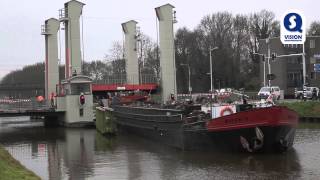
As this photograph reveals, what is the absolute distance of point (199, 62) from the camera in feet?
333

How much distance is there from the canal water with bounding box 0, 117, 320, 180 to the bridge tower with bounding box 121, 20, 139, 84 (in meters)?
23.7

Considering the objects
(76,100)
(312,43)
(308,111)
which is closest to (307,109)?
(308,111)

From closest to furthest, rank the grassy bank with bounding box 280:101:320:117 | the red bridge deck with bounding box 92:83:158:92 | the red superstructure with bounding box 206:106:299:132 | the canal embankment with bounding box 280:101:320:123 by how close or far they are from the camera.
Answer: the red superstructure with bounding box 206:106:299:132 → the canal embankment with bounding box 280:101:320:123 → the grassy bank with bounding box 280:101:320:117 → the red bridge deck with bounding box 92:83:158:92

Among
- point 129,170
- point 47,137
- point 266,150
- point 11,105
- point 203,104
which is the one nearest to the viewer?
point 129,170

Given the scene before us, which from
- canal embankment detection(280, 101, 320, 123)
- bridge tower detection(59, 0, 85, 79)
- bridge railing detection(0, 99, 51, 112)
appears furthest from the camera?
bridge tower detection(59, 0, 85, 79)

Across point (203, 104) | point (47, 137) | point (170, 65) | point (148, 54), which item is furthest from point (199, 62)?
point (203, 104)

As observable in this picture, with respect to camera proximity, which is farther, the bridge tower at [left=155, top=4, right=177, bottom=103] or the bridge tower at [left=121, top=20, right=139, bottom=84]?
the bridge tower at [left=121, top=20, right=139, bottom=84]

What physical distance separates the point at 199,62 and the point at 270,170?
82368mm

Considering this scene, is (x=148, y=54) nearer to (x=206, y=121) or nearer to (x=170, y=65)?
(x=170, y=65)

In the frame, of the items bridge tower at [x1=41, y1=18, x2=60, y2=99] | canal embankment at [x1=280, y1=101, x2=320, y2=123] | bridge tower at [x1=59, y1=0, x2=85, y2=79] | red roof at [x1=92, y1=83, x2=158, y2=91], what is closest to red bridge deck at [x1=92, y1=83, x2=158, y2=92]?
red roof at [x1=92, y1=83, x2=158, y2=91]

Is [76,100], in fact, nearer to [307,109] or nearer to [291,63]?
[307,109]

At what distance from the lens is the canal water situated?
63.3 feet

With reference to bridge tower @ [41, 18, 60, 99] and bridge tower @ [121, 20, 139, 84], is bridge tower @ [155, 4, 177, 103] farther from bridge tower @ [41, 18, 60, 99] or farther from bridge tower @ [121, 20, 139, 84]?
bridge tower @ [41, 18, 60, 99]

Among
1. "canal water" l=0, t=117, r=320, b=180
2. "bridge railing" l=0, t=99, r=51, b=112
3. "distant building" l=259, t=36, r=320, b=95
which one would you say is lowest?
"canal water" l=0, t=117, r=320, b=180
